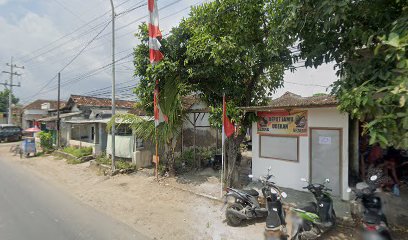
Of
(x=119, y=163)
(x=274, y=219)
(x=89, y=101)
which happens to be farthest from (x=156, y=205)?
(x=89, y=101)

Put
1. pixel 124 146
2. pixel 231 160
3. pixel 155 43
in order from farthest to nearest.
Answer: pixel 124 146
pixel 155 43
pixel 231 160

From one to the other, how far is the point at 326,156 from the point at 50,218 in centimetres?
738

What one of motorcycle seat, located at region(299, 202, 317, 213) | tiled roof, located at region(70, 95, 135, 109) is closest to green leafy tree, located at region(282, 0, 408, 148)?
motorcycle seat, located at region(299, 202, 317, 213)

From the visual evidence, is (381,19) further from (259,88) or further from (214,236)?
(259,88)

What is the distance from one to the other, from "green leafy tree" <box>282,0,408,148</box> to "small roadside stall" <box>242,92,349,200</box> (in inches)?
59.0

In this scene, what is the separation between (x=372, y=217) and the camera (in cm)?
457

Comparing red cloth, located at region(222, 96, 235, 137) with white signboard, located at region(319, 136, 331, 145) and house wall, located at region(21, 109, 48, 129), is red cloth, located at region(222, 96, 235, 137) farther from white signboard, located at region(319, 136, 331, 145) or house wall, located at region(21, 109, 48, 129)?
house wall, located at region(21, 109, 48, 129)

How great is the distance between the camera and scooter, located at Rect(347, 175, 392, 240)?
430 centimetres

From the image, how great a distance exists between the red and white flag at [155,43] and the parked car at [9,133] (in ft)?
87.2

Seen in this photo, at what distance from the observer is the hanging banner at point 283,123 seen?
8188mm

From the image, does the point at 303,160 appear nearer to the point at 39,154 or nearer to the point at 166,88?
the point at 166,88

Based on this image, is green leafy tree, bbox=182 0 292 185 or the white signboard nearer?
the white signboard

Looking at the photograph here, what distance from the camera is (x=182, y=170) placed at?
1184 centimetres

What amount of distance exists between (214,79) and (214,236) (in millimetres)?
5564
